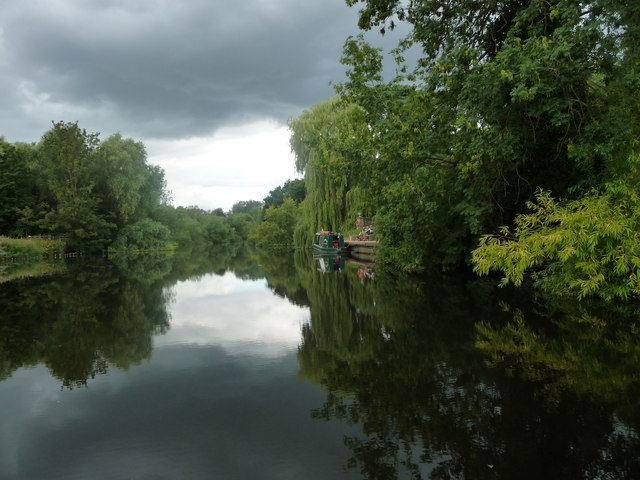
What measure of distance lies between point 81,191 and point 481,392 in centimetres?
4575

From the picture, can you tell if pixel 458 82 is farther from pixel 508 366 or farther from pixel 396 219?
pixel 508 366

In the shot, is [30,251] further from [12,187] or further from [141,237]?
[141,237]

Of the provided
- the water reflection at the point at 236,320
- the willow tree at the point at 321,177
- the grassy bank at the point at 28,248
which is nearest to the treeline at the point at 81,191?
the grassy bank at the point at 28,248

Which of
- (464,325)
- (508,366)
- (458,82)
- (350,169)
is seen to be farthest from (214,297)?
(508,366)

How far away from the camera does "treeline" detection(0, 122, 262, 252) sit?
139ft

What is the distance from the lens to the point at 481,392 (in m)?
4.67

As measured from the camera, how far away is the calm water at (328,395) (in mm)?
3398

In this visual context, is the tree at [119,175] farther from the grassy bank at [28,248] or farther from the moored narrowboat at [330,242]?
the moored narrowboat at [330,242]

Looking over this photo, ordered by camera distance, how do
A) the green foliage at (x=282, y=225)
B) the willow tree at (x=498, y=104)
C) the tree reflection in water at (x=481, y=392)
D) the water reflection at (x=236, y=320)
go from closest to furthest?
the tree reflection in water at (x=481, y=392) → the water reflection at (x=236, y=320) → the willow tree at (x=498, y=104) → the green foliage at (x=282, y=225)

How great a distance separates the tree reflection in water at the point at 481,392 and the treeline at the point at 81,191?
40.4 meters

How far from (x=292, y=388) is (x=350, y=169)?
10.0 m

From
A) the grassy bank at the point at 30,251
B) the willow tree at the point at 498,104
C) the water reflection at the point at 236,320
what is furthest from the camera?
the grassy bank at the point at 30,251

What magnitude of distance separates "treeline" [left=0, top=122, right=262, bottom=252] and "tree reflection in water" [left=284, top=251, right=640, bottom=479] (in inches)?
→ 1590

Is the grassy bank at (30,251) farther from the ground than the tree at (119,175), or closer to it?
closer to it
